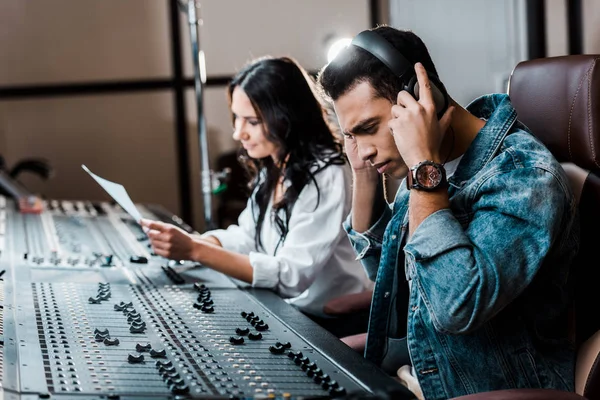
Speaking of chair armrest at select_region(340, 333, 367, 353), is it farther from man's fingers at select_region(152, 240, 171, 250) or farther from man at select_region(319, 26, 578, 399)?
man's fingers at select_region(152, 240, 171, 250)

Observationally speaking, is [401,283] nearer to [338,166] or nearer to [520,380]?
[520,380]

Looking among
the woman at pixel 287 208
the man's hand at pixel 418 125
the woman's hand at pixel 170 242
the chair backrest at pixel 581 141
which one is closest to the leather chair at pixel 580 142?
the chair backrest at pixel 581 141

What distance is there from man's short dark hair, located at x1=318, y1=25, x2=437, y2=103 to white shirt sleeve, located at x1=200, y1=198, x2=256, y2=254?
962 millimetres

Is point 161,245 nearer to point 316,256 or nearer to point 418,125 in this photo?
point 316,256

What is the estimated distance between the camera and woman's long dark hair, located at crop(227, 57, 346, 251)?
2096mm

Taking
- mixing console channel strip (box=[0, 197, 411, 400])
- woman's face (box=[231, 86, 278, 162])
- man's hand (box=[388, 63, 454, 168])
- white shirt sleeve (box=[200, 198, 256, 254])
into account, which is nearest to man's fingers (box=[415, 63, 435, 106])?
man's hand (box=[388, 63, 454, 168])

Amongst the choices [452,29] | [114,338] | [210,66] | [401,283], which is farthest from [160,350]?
[210,66]

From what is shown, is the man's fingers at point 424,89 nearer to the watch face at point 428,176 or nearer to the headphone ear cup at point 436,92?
the headphone ear cup at point 436,92

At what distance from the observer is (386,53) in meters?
1.27

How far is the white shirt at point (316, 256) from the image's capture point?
1874 millimetres

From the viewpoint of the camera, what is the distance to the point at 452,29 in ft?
12.5

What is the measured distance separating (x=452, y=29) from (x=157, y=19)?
1787 millimetres

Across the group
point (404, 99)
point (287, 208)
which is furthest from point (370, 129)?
point (287, 208)

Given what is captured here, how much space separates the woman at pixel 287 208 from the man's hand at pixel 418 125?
68cm
